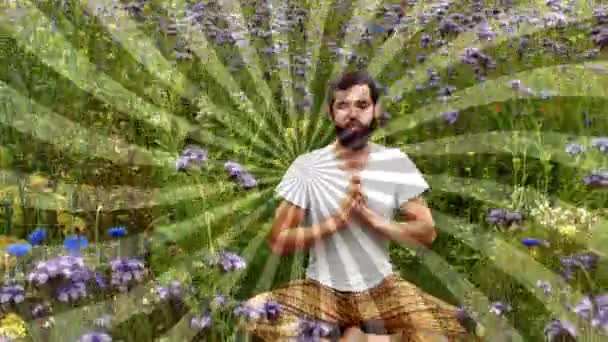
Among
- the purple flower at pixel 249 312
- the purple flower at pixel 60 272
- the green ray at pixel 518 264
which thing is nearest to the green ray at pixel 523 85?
the green ray at pixel 518 264

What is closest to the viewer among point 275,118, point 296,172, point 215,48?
point 296,172

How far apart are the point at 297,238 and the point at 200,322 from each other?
14cm

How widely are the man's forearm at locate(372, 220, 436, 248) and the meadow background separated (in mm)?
39

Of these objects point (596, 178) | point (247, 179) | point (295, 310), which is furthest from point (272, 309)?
point (596, 178)

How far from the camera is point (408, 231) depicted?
80cm

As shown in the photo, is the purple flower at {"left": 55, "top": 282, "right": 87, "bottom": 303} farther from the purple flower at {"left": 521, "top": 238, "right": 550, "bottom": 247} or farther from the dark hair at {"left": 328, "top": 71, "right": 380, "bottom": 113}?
the purple flower at {"left": 521, "top": 238, "right": 550, "bottom": 247}

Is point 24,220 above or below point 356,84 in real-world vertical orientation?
below

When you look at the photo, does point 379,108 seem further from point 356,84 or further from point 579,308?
point 579,308

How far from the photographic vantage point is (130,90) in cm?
104

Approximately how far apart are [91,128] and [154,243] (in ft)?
0.72

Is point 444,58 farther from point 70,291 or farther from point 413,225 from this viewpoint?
point 70,291

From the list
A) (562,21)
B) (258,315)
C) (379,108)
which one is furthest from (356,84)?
(562,21)

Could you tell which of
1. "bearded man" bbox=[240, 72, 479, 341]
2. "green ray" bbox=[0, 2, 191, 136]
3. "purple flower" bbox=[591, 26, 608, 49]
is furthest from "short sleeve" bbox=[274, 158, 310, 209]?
"purple flower" bbox=[591, 26, 608, 49]

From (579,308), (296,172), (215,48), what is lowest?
(579,308)
